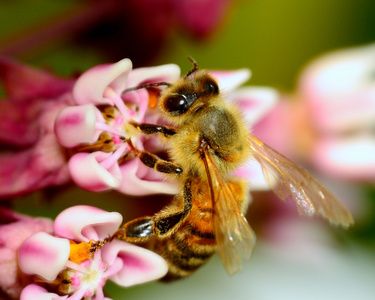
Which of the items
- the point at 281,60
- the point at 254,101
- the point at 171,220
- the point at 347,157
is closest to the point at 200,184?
the point at 171,220

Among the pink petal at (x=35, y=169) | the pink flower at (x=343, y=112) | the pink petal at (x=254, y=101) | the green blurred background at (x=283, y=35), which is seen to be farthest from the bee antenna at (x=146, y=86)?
the green blurred background at (x=283, y=35)

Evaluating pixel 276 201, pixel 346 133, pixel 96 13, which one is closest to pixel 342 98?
pixel 346 133

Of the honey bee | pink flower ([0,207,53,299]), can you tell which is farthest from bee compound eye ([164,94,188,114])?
pink flower ([0,207,53,299])

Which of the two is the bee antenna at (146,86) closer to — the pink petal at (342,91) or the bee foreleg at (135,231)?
the bee foreleg at (135,231)

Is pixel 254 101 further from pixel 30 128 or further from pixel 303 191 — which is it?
pixel 30 128

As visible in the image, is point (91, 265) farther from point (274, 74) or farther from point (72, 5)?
point (274, 74)

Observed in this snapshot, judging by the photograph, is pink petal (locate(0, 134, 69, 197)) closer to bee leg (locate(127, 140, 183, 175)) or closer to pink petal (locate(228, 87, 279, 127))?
bee leg (locate(127, 140, 183, 175))
